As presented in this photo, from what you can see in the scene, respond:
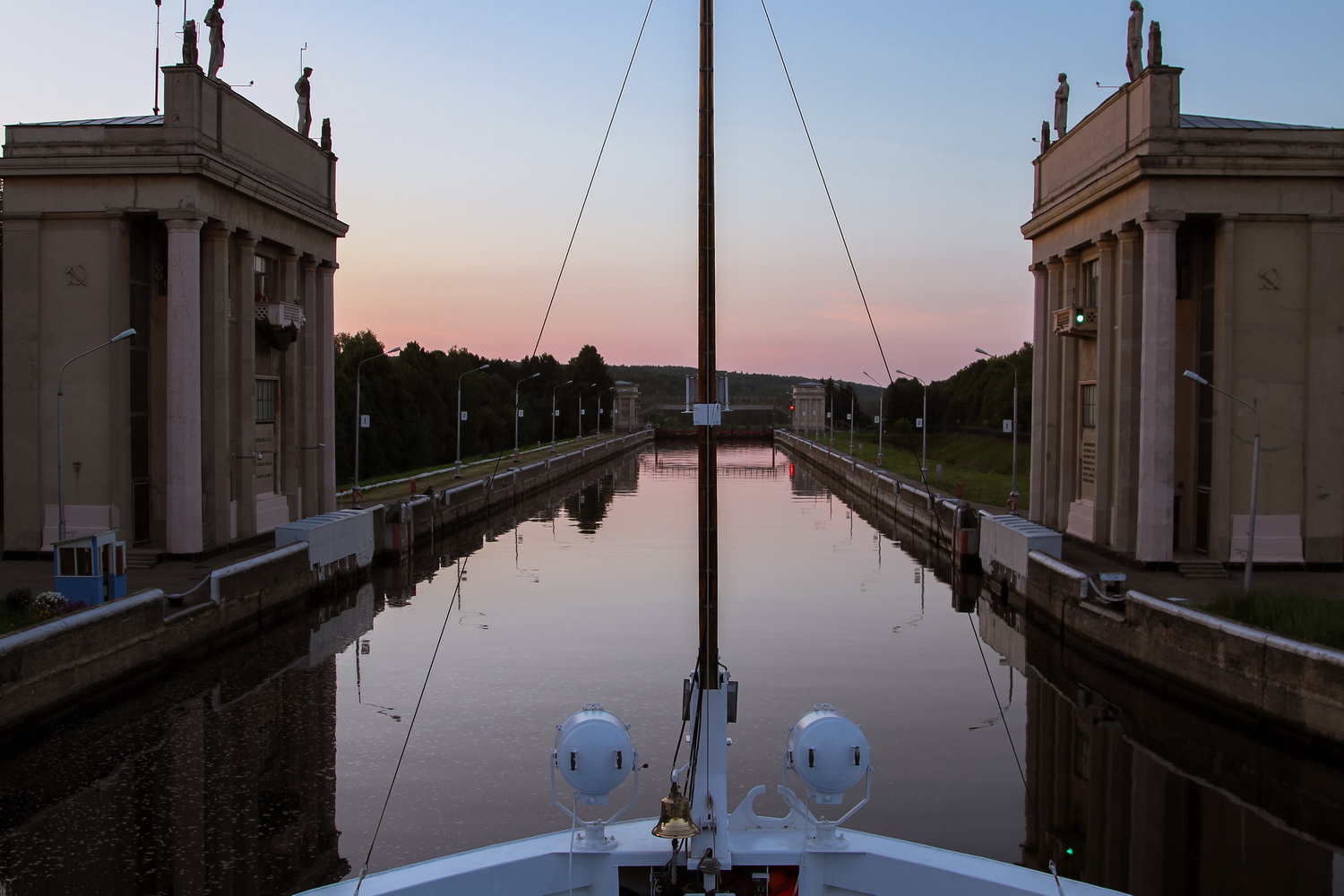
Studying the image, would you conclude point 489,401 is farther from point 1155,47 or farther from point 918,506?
point 1155,47

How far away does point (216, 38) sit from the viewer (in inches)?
918

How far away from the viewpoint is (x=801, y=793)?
12641mm

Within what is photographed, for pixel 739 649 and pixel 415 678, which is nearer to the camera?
pixel 415 678

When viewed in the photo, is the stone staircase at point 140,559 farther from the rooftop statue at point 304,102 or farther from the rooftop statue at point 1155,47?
the rooftop statue at point 1155,47

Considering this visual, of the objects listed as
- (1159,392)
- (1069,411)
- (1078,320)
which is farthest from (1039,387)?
(1159,392)

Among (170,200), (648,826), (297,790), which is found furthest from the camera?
(170,200)

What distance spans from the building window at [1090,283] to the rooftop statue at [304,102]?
743 inches

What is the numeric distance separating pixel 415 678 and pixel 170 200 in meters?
10.3

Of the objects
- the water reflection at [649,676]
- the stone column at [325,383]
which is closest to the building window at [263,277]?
the stone column at [325,383]

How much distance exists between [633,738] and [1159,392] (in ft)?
39.9

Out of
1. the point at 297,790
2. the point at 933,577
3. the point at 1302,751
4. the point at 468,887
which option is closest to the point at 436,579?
the point at 933,577

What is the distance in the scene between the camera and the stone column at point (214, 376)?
2239 centimetres

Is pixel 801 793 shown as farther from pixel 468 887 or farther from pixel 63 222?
pixel 63 222

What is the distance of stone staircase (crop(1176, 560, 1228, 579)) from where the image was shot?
2036 centimetres
